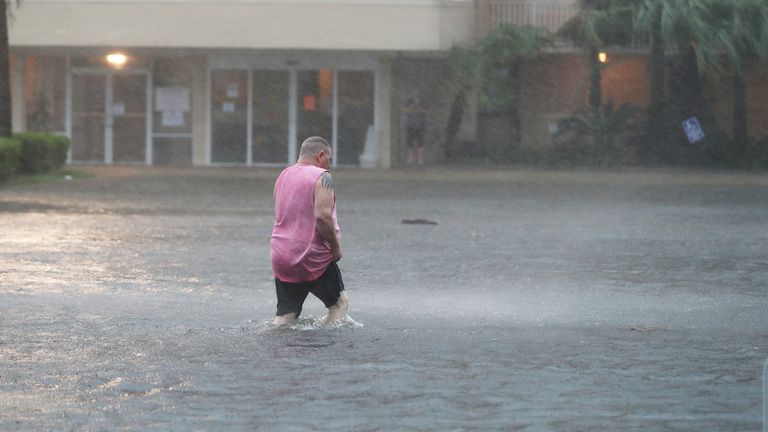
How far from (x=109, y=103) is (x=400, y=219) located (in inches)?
637

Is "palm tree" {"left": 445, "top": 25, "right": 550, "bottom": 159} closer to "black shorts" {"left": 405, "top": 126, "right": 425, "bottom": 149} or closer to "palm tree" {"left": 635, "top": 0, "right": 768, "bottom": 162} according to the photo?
"black shorts" {"left": 405, "top": 126, "right": 425, "bottom": 149}

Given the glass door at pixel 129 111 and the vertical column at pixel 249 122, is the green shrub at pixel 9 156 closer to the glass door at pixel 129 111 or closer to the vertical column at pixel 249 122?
the glass door at pixel 129 111

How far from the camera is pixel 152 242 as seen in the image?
1578 cm

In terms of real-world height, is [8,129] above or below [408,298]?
above

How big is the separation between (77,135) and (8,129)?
6964 millimetres

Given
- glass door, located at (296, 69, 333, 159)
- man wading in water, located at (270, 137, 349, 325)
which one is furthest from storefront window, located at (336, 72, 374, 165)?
man wading in water, located at (270, 137, 349, 325)

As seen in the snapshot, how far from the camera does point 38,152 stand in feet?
89.1

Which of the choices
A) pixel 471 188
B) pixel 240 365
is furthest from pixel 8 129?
pixel 240 365

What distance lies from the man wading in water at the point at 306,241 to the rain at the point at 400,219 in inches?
10.5

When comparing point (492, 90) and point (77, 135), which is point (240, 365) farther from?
point (77, 135)

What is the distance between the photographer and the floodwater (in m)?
7.09

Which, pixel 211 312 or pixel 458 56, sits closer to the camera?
pixel 211 312

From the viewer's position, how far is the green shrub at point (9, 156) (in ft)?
80.8

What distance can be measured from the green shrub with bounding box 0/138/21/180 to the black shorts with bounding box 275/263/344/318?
53.7 feet
